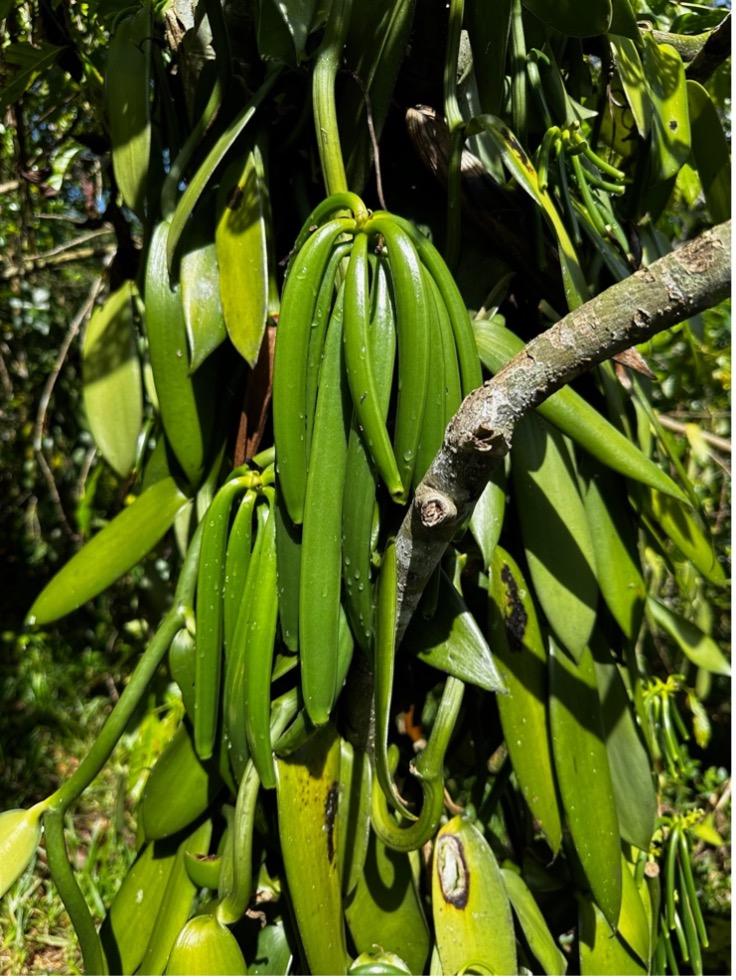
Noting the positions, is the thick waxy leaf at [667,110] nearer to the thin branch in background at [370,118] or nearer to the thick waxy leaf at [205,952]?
the thin branch in background at [370,118]

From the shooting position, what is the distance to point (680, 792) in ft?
5.33

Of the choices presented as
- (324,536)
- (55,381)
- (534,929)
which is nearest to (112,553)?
(324,536)

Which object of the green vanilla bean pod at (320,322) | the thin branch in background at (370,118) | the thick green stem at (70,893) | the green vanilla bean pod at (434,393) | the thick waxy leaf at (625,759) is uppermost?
the thin branch in background at (370,118)

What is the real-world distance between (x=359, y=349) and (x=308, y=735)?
0.28 meters

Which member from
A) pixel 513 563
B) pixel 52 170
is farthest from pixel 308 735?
pixel 52 170

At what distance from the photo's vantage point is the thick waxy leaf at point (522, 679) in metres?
0.70

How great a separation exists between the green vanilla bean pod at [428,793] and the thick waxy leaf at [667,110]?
0.47 metres

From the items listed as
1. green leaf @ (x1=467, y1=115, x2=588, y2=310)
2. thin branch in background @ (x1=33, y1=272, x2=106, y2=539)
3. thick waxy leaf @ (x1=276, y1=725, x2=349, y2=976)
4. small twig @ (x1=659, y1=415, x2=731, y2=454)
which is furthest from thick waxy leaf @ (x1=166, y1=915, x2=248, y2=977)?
small twig @ (x1=659, y1=415, x2=731, y2=454)

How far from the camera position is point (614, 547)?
0.75m

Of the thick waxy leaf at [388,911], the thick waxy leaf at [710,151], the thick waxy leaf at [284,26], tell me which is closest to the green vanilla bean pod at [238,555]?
the thick waxy leaf at [388,911]

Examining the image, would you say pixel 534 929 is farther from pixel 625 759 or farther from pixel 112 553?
pixel 112 553

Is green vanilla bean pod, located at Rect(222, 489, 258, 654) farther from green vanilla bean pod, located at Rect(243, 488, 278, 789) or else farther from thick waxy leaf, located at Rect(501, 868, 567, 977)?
thick waxy leaf, located at Rect(501, 868, 567, 977)

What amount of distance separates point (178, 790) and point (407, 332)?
16.0 inches

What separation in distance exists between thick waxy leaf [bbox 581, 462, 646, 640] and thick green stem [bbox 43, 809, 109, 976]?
45 cm
